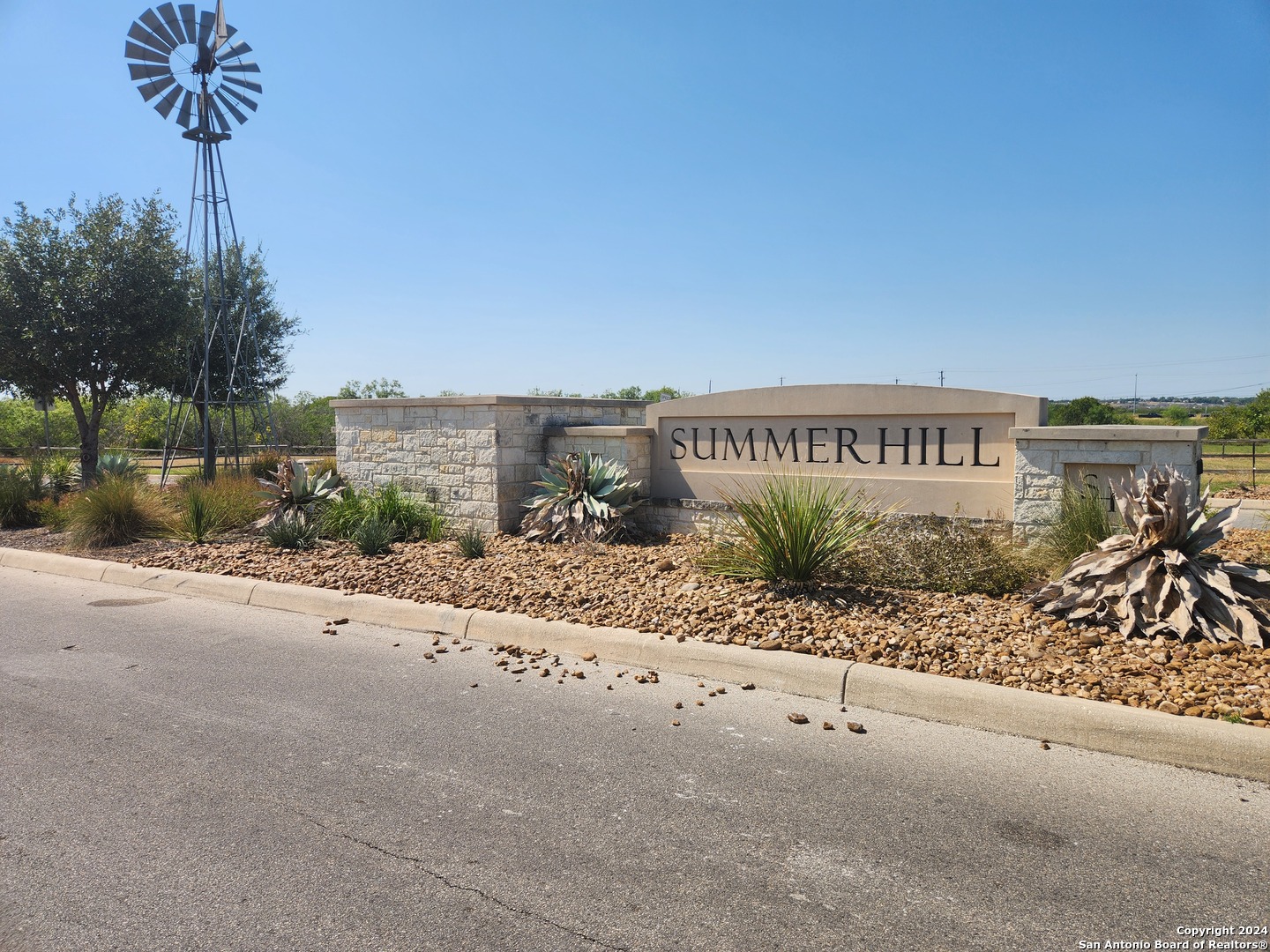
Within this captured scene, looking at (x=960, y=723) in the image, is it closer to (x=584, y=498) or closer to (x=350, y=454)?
(x=584, y=498)

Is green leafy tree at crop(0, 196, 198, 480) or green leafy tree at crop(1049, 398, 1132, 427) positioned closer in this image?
green leafy tree at crop(0, 196, 198, 480)

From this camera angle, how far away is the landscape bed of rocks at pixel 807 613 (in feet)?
16.4

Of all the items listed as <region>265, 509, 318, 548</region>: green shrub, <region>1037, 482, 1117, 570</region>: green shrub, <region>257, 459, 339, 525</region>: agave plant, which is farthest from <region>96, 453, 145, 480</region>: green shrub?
<region>1037, 482, 1117, 570</region>: green shrub

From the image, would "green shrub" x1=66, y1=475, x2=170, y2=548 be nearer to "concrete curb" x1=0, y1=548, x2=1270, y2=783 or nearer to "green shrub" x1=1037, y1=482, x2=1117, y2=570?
"concrete curb" x1=0, y1=548, x2=1270, y2=783

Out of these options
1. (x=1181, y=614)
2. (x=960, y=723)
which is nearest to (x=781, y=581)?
(x=960, y=723)

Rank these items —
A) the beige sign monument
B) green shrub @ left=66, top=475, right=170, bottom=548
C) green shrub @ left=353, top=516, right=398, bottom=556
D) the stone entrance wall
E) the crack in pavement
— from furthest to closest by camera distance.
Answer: green shrub @ left=66, top=475, right=170, bottom=548 → green shrub @ left=353, top=516, right=398, bottom=556 → the beige sign monument → the stone entrance wall → the crack in pavement

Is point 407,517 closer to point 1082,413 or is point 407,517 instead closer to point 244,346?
point 244,346

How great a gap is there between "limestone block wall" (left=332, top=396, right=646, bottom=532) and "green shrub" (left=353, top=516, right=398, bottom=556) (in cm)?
127

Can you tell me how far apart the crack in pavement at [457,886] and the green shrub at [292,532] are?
7.14 m

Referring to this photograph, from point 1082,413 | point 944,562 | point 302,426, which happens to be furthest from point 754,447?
point 1082,413

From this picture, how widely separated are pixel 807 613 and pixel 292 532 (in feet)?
22.7

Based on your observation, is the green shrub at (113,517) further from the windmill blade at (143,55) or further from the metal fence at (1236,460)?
the metal fence at (1236,460)

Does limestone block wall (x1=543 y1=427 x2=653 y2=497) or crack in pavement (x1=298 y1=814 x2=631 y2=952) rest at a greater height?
limestone block wall (x1=543 y1=427 x2=653 y2=497)

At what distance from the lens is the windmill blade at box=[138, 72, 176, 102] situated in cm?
1573
